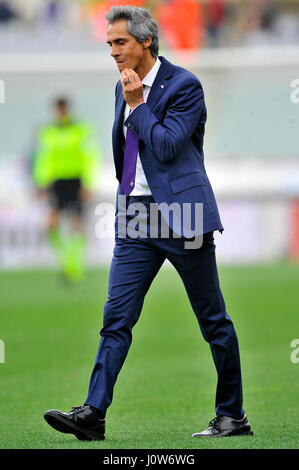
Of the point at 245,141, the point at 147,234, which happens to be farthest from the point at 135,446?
the point at 245,141

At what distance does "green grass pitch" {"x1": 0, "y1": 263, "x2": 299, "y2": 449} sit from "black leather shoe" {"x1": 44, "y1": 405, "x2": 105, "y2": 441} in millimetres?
66

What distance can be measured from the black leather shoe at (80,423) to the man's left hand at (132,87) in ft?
4.73

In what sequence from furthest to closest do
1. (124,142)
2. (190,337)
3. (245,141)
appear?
(245,141) < (190,337) < (124,142)

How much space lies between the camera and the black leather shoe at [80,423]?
17.2ft

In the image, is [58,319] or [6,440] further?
[58,319]

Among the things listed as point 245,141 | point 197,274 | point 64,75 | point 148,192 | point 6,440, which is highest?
point 64,75

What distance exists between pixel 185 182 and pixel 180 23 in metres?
17.8

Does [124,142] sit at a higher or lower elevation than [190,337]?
higher

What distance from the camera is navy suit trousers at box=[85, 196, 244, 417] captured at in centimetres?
543

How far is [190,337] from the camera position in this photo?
10.1 meters

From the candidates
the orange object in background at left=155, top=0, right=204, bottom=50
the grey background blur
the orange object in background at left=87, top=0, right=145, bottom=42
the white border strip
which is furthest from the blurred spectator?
the orange object in background at left=87, top=0, right=145, bottom=42

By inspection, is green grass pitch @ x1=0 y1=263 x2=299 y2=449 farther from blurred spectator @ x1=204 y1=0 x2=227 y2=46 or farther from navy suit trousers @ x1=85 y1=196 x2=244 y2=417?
blurred spectator @ x1=204 y1=0 x2=227 y2=46

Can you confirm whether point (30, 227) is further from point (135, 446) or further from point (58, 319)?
point (135, 446)

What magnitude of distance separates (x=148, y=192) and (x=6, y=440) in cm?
136
